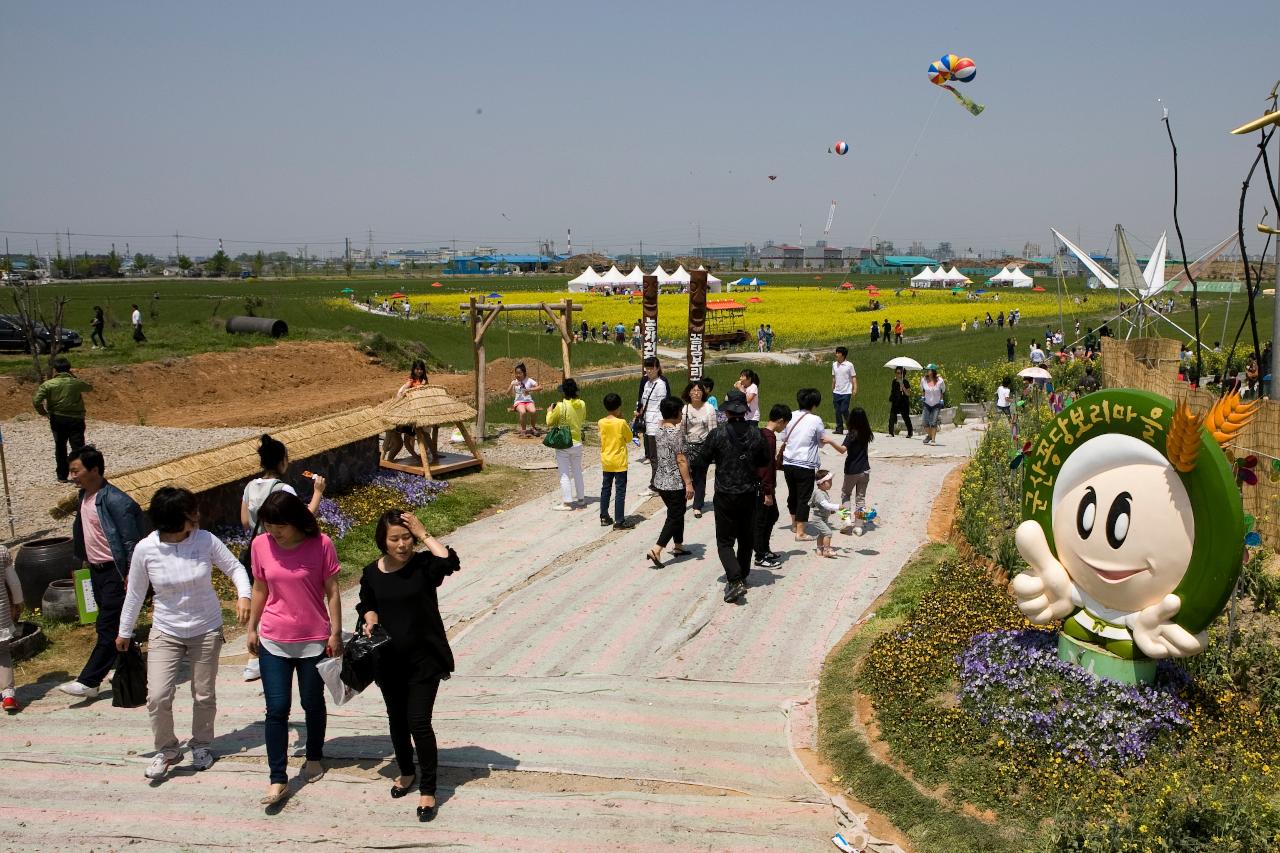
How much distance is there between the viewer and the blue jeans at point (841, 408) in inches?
617

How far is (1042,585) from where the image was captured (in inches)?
232

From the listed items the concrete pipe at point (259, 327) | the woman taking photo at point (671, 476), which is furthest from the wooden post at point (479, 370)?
the concrete pipe at point (259, 327)

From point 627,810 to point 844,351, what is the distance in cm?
1085

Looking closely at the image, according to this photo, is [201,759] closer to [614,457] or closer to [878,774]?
[878,774]

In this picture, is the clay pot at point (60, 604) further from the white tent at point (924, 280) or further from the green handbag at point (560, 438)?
the white tent at point (924, 280)

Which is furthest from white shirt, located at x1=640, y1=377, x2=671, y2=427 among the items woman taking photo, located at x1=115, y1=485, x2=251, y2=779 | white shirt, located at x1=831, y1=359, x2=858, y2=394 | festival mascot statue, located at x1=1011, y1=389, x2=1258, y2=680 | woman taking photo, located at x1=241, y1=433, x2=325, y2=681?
woman taking photo, located at x1=115, y1=485, x2=251, y2=779

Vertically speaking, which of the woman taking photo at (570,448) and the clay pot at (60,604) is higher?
the woman taking photo at (570,448)

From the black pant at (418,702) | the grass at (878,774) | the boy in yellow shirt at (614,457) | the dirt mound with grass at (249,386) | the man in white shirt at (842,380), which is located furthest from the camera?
the dirt mound with grass at (249,386)

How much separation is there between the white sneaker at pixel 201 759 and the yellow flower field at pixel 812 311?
35608mm

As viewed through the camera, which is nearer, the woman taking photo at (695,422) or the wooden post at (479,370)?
the woman taking photo at (695,422)

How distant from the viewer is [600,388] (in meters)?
25.5

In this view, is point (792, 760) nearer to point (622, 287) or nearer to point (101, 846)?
point (101, 846)

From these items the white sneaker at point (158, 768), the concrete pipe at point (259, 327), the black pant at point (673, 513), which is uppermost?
the concrete pipe at point (259, 327)

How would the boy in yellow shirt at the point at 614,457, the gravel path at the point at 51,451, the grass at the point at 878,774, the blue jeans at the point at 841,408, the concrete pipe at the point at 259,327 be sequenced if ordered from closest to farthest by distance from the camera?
the grass at the point at 878,774
the boy in yellow shirt at the point at 614,457
the gravel path at the point at 51,451
the blue jeans at the point at 841,408
the concrete pipe at the point at 259,327
